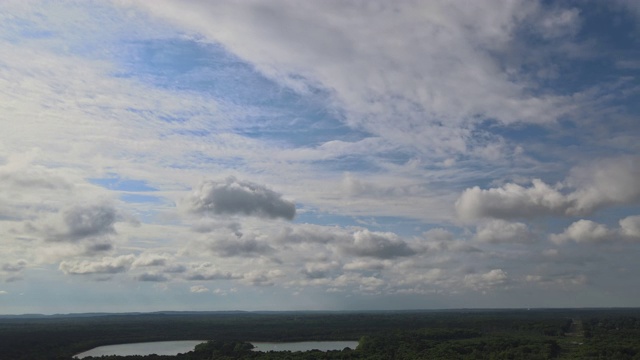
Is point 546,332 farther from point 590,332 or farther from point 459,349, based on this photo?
point 459,349

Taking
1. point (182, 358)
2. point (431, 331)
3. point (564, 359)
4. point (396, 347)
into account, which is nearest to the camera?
point (564, 359)

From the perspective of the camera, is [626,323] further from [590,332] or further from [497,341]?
[497,341]

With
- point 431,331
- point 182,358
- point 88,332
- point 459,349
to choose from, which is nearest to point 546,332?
point 431,331

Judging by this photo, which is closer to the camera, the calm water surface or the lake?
the calm water surface

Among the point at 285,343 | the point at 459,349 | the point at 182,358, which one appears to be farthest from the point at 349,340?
the point at 182,358

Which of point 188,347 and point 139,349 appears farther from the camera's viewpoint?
point 188,347

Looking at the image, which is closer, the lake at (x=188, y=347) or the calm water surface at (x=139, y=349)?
the calm water surface at (x=139, y=349)

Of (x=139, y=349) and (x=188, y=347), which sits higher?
(x=139, y=349)

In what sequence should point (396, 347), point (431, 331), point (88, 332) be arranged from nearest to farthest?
point (396, 347), point (431, 331), point (88, 332)

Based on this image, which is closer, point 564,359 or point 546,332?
point 564,359
